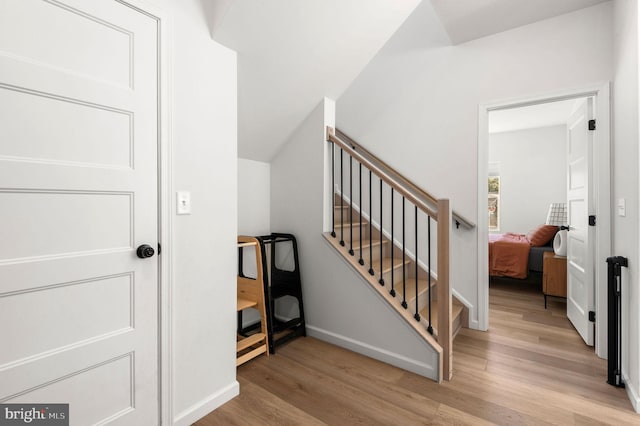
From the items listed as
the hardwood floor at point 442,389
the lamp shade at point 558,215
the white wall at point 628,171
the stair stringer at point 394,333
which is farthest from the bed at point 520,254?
the stair stringer at point 394,333

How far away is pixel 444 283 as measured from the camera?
6.44ft

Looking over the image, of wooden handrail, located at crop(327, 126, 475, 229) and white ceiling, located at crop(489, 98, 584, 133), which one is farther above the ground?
white ceiling, located at crop(489, 98, 584, 133)

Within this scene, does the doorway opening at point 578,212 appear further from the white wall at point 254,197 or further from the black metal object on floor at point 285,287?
the white wall at point 254,197

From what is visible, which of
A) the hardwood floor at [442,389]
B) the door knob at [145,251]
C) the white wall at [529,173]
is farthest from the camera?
the white wall at [529,173]

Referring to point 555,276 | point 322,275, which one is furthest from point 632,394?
point 322,275

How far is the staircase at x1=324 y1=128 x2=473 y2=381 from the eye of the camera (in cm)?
197

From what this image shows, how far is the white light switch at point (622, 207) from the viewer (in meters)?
1.91

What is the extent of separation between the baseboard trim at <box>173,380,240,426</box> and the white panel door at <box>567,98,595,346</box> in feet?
9.01

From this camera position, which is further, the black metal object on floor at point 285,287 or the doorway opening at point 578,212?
the black metal object on floor at point 285,287

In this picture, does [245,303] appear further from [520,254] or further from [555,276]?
[520,254]

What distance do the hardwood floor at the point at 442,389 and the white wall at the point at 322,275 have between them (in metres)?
0.13

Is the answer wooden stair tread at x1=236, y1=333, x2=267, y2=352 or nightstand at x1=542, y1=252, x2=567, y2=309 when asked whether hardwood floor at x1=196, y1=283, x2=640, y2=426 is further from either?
nightstand at x1=542, y1=252, x2=567, y2=309

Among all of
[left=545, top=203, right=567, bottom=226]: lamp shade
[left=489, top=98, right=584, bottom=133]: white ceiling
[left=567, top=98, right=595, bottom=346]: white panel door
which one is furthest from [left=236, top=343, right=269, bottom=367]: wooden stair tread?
[left=545, top=203, right=567, bottom=226]: lamp shade

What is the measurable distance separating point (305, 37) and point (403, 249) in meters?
1.65
